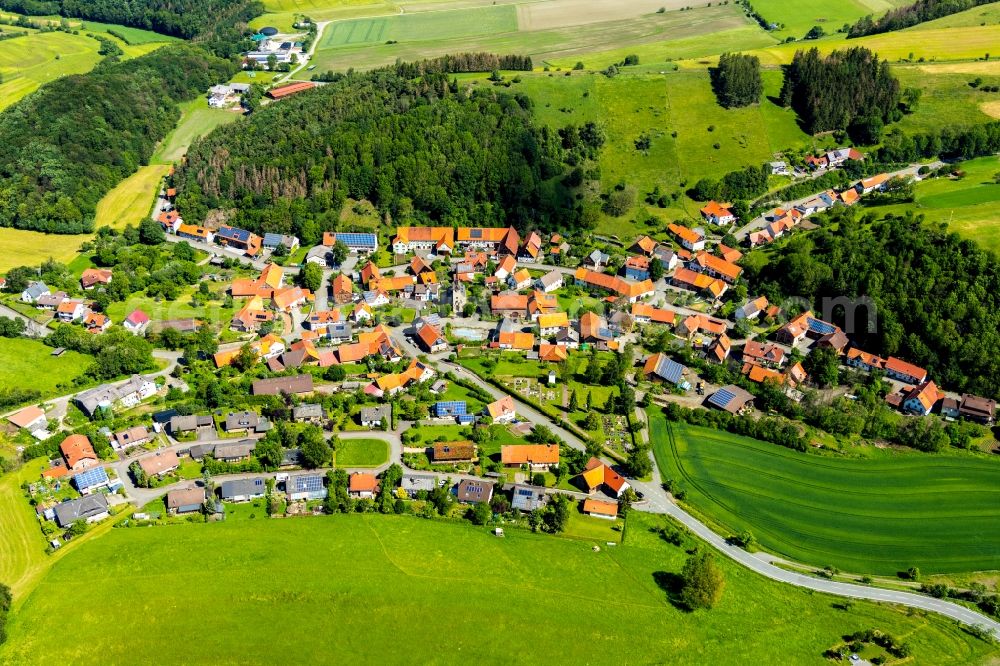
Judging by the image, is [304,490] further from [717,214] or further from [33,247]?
[717,214]

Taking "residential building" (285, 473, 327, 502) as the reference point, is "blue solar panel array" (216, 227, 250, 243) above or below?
above

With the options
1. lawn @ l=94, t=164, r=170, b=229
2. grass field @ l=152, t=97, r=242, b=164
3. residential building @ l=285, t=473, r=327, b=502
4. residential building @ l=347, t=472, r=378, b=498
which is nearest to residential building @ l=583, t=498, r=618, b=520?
residential building @ l=347, t=472, r=378, b=498

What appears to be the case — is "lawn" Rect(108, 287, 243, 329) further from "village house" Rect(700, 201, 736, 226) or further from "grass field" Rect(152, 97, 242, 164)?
"village house" Rect(700, 201, 736, 226)

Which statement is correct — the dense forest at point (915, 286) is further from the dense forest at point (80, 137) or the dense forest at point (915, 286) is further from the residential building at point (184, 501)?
the dense forest at point (80, 137)

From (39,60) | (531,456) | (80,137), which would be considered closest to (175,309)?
(531,456)

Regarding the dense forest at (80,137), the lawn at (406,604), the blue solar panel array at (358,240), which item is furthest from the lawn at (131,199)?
the lawn at (406,604)

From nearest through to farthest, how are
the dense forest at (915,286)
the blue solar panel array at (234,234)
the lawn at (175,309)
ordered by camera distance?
the dense forest at (915,286)
the lawn at (175,309)
the blue solar panel array at (234,234)

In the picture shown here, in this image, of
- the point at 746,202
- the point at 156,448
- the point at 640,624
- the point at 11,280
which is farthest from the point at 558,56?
the point at 640,624
